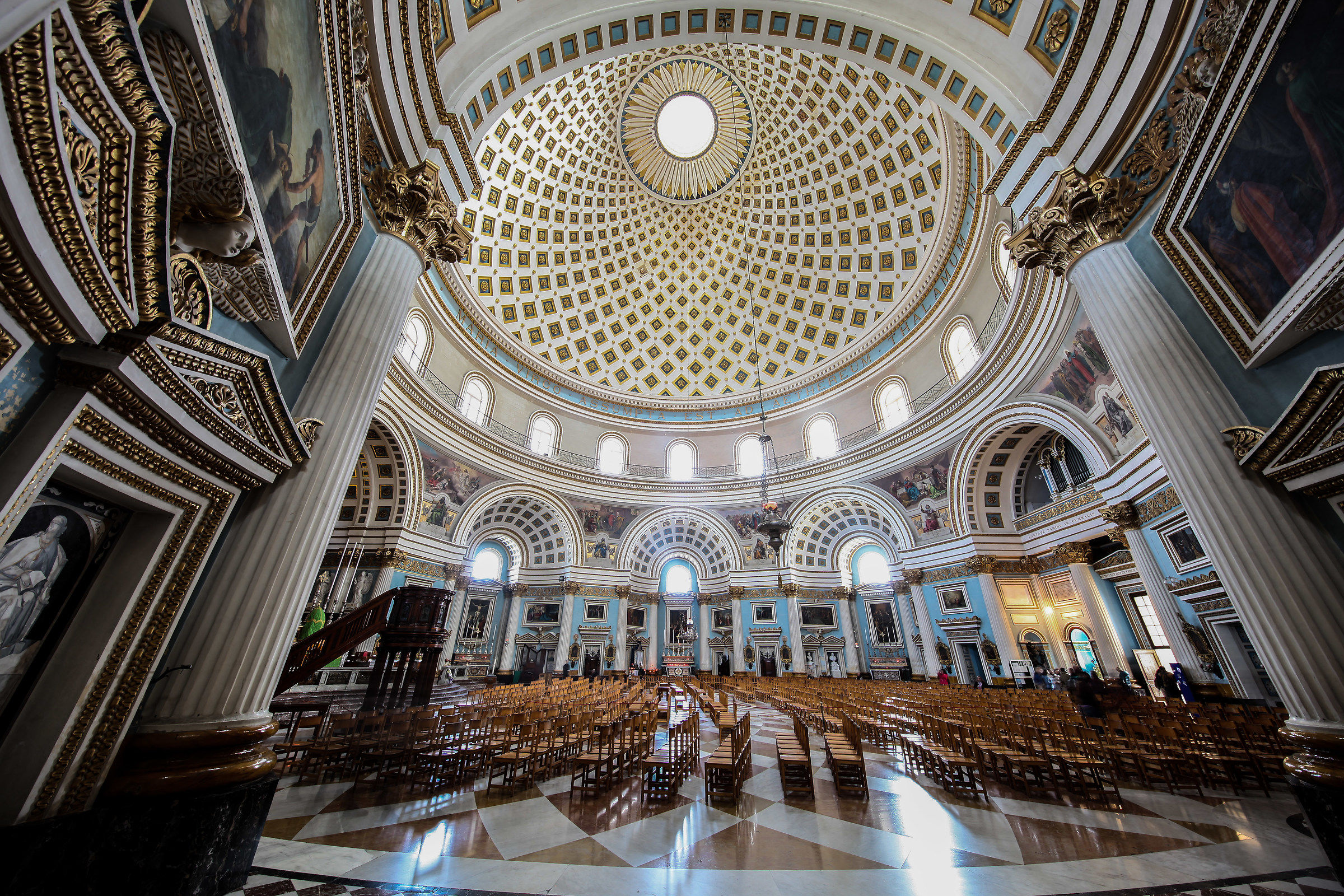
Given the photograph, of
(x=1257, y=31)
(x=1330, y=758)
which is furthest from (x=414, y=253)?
(x=1330, y=758)

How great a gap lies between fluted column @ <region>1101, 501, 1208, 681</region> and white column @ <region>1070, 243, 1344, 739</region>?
8136 mm

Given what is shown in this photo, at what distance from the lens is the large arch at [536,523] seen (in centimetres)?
1895

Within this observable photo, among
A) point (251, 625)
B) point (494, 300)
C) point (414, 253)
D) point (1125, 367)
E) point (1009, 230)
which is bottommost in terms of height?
point (251, 625)

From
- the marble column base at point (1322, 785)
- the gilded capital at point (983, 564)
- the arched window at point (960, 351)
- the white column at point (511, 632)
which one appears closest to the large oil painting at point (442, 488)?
the white column at point (511, 632)

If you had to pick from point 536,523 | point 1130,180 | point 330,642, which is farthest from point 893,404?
point 330,642

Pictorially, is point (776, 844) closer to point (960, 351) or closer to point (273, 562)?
point (273, 562)

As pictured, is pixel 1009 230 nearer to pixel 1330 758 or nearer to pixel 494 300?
pixel 1330 758

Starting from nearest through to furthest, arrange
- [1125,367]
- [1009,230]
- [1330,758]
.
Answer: [1330,758]
[1125,367]
[1009,230]

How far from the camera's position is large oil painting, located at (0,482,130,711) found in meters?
2.37

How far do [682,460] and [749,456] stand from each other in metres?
3.54

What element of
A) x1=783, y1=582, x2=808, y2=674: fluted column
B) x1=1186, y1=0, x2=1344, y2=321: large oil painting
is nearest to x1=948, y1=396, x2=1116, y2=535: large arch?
x1=783, y1=582, x2=808, y2=674: fluted column

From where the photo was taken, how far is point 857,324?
70.2 ft

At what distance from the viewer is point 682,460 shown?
2412cm

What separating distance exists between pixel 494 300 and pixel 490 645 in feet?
48.1
